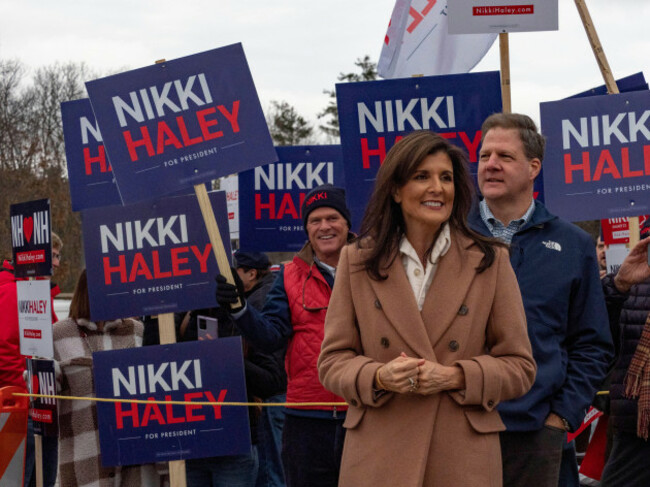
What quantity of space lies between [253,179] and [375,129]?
1.87 meters

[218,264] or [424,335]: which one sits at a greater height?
[218,264]

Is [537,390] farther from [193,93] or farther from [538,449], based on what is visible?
[193,93]

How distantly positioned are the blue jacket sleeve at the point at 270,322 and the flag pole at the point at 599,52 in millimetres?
1923

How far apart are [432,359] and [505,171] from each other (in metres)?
1.22

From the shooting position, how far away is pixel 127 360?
558 centimetres

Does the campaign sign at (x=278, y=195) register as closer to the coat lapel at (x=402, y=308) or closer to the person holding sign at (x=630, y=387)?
the person holding sign at (x=630, y=387)

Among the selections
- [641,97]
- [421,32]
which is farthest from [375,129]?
[421,32]

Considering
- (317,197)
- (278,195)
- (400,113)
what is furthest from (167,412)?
(278,195)

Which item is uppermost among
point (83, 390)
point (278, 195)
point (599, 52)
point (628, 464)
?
point (599, 52)

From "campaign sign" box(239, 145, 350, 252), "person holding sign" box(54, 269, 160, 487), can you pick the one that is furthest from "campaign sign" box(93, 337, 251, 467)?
"campaign sign" box(239, 145, 350, 252)

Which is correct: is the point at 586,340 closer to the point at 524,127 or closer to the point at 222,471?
the point at 524,127

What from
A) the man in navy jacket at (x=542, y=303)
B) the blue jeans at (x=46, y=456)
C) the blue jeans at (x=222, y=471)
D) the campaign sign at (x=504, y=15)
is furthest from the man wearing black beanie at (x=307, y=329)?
the blue jeans at (x=46, y=456)

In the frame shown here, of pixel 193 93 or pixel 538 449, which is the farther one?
pixel 193 93

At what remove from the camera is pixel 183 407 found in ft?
18.1
